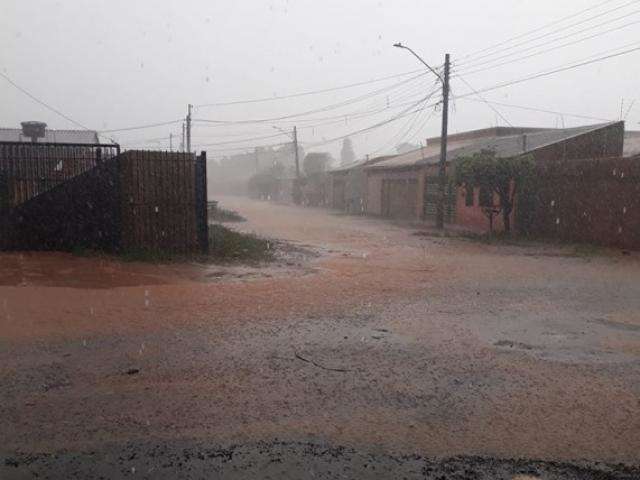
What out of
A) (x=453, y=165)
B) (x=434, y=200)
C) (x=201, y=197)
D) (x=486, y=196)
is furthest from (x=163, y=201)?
(x=434, y=200)

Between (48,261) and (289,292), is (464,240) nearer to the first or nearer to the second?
(289,292)

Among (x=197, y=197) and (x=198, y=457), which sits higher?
(x=197, y=197)

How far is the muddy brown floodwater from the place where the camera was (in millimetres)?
3783

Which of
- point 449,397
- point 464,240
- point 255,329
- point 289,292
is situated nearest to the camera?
point 449,397

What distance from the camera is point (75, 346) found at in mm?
6027

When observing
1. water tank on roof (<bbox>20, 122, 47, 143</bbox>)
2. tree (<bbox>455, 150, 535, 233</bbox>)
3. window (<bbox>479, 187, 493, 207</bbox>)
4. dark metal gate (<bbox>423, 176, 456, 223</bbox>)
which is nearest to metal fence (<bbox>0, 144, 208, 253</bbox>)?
tree (<bbox>455, 150, 535, 233</bbox>)

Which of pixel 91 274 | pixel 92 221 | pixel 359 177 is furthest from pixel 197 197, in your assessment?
pixel 359 177

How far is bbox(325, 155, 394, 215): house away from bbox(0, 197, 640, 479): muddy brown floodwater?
1186 inches

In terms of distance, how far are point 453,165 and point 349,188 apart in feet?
66.7

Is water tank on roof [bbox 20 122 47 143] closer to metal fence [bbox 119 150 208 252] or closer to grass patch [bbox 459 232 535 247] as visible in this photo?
metal fence [bbox 119 150 208 252]

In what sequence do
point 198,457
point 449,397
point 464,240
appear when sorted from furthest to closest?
point 464,240 < point 449,397 < point 198,457

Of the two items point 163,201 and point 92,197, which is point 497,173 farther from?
point 92,197

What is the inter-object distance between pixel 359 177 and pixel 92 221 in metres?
31.2

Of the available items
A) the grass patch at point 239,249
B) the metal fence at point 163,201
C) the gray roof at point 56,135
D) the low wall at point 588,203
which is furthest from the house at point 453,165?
the gray roof at point 56,135
